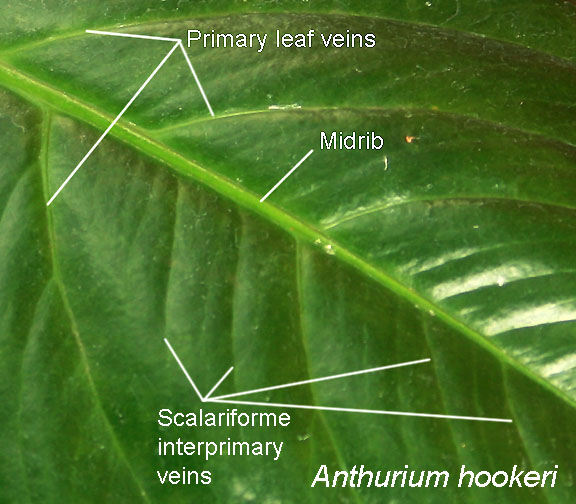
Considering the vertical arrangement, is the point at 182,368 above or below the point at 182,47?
below

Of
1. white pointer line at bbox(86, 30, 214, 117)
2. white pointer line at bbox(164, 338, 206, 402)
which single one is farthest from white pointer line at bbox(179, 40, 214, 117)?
white pointer line at bbox(164, 338, 206, 402)

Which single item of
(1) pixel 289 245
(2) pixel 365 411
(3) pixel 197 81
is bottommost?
(2) pixel 365 411

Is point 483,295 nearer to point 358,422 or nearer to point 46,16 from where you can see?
point 358,422

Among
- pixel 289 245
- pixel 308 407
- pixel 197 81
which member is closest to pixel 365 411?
pixel 308 407

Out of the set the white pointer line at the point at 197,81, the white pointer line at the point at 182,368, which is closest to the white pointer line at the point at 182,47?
the white pointer line at the point at 197,81

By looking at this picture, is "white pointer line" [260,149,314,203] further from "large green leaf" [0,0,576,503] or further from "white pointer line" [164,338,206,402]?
"white pointer line" [164,338,206,402]

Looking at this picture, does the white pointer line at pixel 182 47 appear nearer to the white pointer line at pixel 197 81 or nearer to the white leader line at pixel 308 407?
the white pointer line at pixel 197 81

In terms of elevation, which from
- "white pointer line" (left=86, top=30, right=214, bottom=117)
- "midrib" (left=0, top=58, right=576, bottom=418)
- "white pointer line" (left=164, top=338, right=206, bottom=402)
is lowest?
"white pointer line" (left=164, top=338, right=206, bottom=402)

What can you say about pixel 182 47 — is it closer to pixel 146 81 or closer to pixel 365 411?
pixel 146 81

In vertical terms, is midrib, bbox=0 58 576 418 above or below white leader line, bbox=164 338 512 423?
above
